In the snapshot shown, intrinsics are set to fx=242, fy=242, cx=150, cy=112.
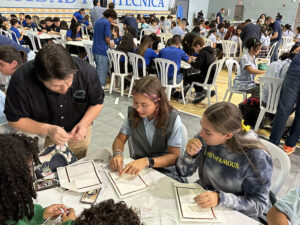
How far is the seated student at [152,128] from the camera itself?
158cm

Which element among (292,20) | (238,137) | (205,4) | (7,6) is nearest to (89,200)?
(238,137)

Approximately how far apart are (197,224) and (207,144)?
490 millimetres

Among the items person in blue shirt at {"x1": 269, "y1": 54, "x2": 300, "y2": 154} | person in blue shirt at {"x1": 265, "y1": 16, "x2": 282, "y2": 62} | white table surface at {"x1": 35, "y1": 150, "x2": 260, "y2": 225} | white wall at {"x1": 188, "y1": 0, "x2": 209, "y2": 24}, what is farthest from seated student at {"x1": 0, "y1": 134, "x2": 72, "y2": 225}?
white wall at {"x1": 188, "y1": 0, "x2": 209, "y2": 24}

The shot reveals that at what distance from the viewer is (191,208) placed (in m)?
1.15

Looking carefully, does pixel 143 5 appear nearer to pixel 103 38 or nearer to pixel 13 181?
pixel 103 38

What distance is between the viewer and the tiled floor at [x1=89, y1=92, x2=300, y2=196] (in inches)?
103

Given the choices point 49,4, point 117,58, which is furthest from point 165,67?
point 49,4

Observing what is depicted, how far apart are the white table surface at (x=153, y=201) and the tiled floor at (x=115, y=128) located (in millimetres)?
1297

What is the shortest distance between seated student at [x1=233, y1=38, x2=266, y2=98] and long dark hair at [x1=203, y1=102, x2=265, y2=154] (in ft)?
8.96

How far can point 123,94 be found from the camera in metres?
4.97

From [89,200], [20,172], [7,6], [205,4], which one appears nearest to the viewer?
[20,172]

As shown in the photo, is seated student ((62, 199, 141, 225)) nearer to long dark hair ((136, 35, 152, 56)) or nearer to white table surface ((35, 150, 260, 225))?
white table surface ((35, 150, 260, 225))

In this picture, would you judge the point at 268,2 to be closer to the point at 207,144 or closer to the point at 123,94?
the point at 123,94

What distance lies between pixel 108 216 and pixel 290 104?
2.78 m
